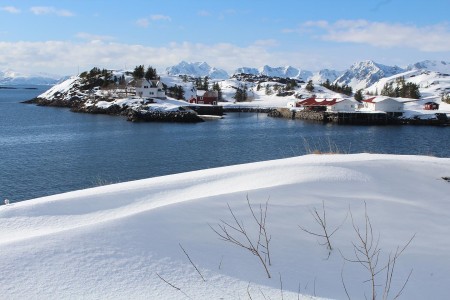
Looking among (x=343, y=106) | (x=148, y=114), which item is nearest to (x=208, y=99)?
(x=148, y=114)

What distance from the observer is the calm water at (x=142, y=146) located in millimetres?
28312

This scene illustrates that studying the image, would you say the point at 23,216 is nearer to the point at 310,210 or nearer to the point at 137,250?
the point at 137,250

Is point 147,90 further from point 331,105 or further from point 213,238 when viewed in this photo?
point 213,238

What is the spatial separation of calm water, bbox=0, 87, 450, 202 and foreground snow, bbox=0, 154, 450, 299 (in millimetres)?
9712

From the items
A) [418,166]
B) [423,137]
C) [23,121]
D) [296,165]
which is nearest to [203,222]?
[296,165]

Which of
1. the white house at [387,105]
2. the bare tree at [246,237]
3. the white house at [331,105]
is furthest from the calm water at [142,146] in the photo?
the white house at [331,105]

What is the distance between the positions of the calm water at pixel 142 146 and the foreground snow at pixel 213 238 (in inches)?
382

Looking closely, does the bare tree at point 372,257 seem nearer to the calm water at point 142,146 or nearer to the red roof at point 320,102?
the calm water at point 142,146

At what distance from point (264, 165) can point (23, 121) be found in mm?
67416

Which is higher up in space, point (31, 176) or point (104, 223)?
point (104, 223)

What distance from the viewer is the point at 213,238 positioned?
535cm

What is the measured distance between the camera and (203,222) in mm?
5688

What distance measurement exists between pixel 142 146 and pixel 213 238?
38655mm

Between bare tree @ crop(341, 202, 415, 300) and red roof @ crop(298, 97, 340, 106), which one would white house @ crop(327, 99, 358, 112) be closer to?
red roof @ crop(298, 97, 340, 106)
